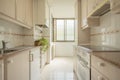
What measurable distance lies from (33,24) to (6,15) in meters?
2.15

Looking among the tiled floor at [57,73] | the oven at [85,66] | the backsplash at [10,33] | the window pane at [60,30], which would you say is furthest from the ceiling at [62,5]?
the oven at [85,66]

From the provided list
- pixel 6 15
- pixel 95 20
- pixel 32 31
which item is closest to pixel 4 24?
pixel 6 15

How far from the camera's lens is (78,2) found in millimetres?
4664

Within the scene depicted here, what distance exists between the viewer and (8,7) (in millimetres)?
2201

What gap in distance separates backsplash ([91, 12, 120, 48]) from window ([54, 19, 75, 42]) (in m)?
5.33

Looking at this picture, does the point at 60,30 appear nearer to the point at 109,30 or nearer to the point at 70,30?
the point at 70,30

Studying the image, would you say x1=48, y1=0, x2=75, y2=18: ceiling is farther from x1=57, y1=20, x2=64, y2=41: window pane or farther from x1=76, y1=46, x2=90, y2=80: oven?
x1=76, y1=46, x2=90, y2=80: oven

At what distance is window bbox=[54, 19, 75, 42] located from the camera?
9.01 m

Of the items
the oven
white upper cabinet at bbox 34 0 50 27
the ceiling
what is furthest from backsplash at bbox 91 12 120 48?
the ceiling

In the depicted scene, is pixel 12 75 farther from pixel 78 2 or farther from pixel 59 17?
pixel 59 17

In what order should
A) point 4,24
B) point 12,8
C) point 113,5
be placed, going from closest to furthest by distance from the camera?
point 113,5, point 12,8, point 4,24

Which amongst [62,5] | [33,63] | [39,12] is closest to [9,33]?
[33,63]

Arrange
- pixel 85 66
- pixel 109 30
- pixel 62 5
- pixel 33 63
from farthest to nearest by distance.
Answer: pixel 62 5
pixel 33 63
pixel 109 30
pixel 85 66

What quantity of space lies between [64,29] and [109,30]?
6262 millimetres
